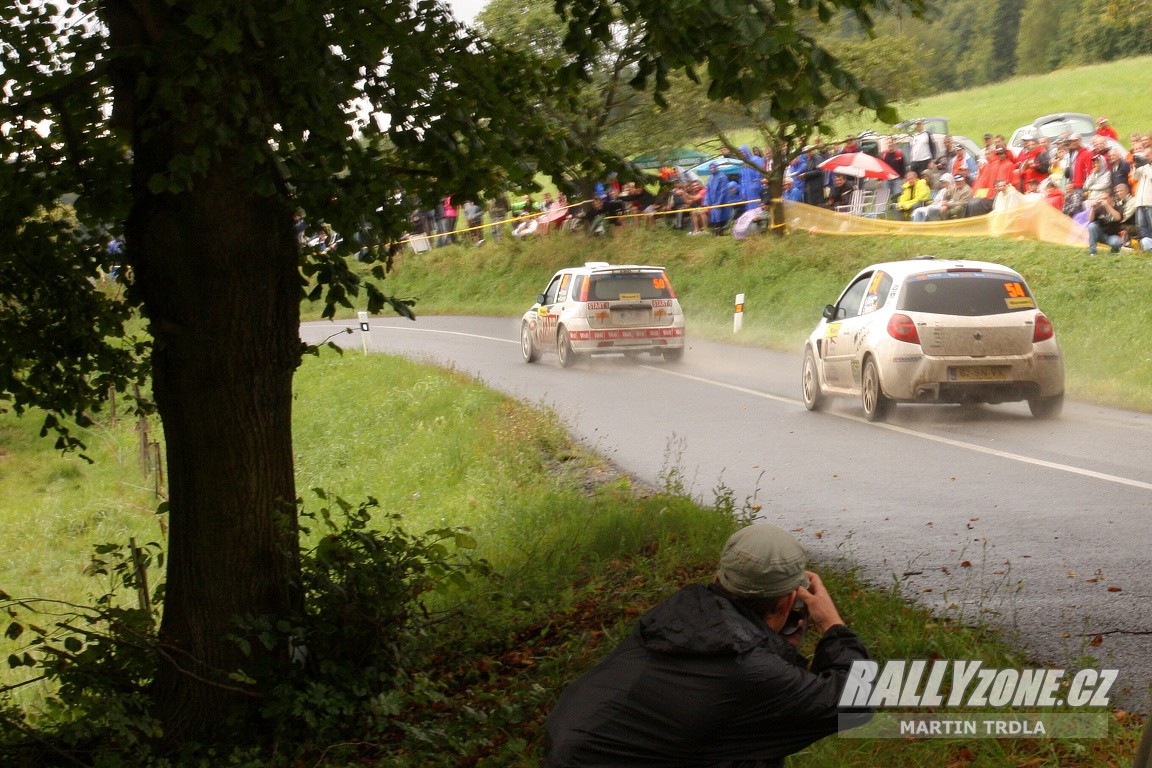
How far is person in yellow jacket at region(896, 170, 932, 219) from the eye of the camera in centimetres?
2611

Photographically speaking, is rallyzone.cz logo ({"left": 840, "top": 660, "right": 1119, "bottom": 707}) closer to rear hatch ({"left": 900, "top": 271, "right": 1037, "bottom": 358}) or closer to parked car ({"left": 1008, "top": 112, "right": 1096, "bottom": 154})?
rear hatch ({"left": 900, "top": 271, "right": 1037, "bottom": 358})

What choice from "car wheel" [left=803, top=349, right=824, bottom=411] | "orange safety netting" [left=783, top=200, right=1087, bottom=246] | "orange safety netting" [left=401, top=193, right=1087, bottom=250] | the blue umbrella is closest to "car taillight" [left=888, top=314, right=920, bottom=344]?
"car wheel" [left=803, top=349, right=824, bottom=411]

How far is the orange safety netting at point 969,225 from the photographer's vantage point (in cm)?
2267

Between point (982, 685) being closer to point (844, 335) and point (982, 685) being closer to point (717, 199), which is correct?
point (844, 335)

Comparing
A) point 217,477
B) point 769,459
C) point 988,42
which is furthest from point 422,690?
point 988,42

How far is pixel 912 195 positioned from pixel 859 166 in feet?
6.04

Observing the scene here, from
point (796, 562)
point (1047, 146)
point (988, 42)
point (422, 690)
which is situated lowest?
point (422, 690)

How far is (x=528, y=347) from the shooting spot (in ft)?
79.5

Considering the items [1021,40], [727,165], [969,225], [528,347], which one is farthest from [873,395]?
[1021,40]

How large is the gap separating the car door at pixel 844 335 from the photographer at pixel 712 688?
11466 mm

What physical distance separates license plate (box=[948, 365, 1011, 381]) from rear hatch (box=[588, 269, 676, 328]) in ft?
29.3

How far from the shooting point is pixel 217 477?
589 cm

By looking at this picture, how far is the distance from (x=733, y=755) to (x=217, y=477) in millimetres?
3391

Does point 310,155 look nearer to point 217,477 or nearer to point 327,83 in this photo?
point 327,83
